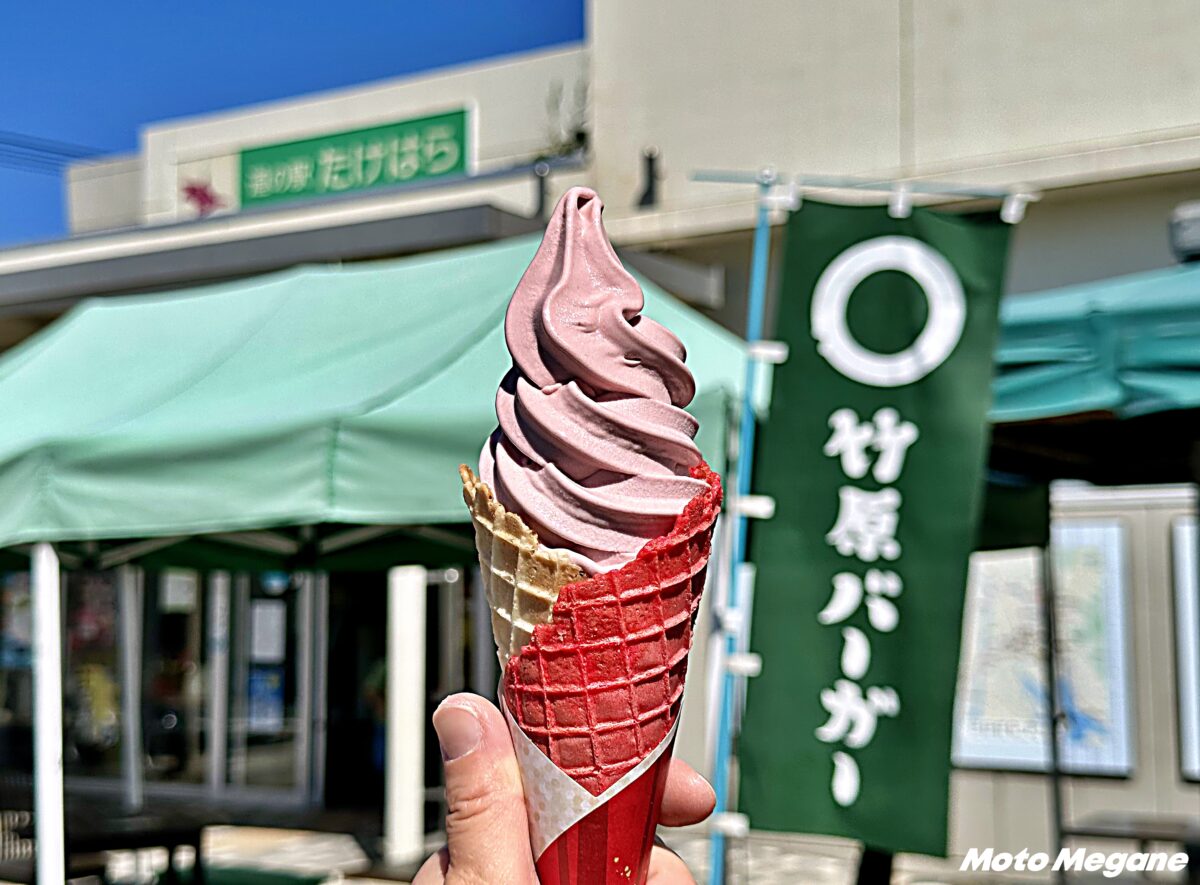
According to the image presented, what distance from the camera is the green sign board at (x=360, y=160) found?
41.5ft

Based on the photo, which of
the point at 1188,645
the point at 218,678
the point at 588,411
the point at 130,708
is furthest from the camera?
the point at 218,678

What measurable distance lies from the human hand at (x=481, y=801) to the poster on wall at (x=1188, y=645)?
24.2 feet

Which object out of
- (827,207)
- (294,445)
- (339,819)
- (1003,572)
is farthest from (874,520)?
(339,819)

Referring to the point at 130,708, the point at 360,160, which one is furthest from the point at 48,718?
the point at 360,160

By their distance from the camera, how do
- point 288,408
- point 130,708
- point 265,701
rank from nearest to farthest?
point 288,408 < point 130,708 < point 265,701

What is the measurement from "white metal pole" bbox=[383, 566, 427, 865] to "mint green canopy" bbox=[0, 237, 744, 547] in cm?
449

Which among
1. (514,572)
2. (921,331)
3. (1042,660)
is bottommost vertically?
(1042,660)

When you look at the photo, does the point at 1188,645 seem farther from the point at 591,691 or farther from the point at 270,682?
the point at 270,682

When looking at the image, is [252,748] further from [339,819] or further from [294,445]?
[294,445]

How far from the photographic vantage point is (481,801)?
6.61 feet

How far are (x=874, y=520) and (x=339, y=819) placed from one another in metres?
8.88

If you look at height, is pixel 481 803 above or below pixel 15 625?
above

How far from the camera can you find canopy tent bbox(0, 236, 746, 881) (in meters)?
4.13

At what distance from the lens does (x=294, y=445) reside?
164 inches
